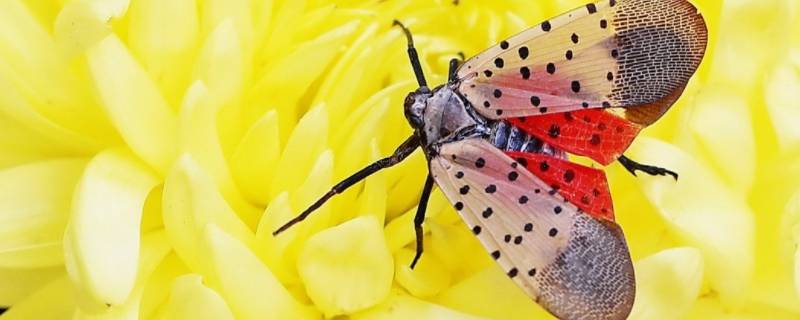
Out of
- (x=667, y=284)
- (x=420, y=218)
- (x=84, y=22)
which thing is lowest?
(x=667, y=284)

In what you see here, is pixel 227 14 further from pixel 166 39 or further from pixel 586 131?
pixel 586 131

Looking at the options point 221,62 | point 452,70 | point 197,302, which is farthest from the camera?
point 452,70

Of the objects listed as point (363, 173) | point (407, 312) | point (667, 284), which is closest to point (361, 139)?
point (363, 173)

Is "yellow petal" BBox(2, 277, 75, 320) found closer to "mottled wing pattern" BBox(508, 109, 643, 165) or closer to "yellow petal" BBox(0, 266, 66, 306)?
"yellow petal" BBox(0, 266, 66, 306)

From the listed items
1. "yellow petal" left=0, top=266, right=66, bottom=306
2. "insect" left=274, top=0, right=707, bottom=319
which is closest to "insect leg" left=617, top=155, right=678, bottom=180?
"insect" left=274, top=0, right=707, bottom=319

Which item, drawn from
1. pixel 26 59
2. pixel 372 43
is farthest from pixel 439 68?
pixel 26 59

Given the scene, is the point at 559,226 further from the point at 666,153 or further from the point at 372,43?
the point at 372,43

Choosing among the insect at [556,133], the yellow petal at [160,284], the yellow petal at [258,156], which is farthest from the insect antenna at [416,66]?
the yellow petal at [160,284]
